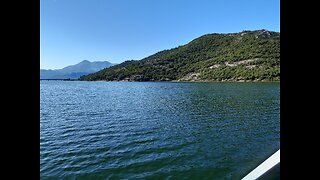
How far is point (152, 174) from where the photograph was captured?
1012 centimetres

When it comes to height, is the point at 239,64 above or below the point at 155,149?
above

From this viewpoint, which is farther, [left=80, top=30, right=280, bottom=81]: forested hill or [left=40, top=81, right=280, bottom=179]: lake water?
[left=80, top=30, right=280, bottom=81]: forested hill

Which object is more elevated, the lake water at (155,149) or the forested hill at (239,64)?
the forested hill at (239,64)

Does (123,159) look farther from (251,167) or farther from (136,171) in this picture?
(251,167)

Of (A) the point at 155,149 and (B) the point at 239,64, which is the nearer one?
(A) the point at 155,149

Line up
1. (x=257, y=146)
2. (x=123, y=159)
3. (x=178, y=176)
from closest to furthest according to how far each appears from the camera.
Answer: (x=178, y=176) < (x=123, y=159) < (x=257, y=146)

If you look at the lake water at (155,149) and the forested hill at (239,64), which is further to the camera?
the forested hill at (239,64)

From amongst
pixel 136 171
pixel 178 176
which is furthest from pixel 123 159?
pixel 178 176

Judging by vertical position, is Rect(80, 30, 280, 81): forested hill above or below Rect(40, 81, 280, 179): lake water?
above
